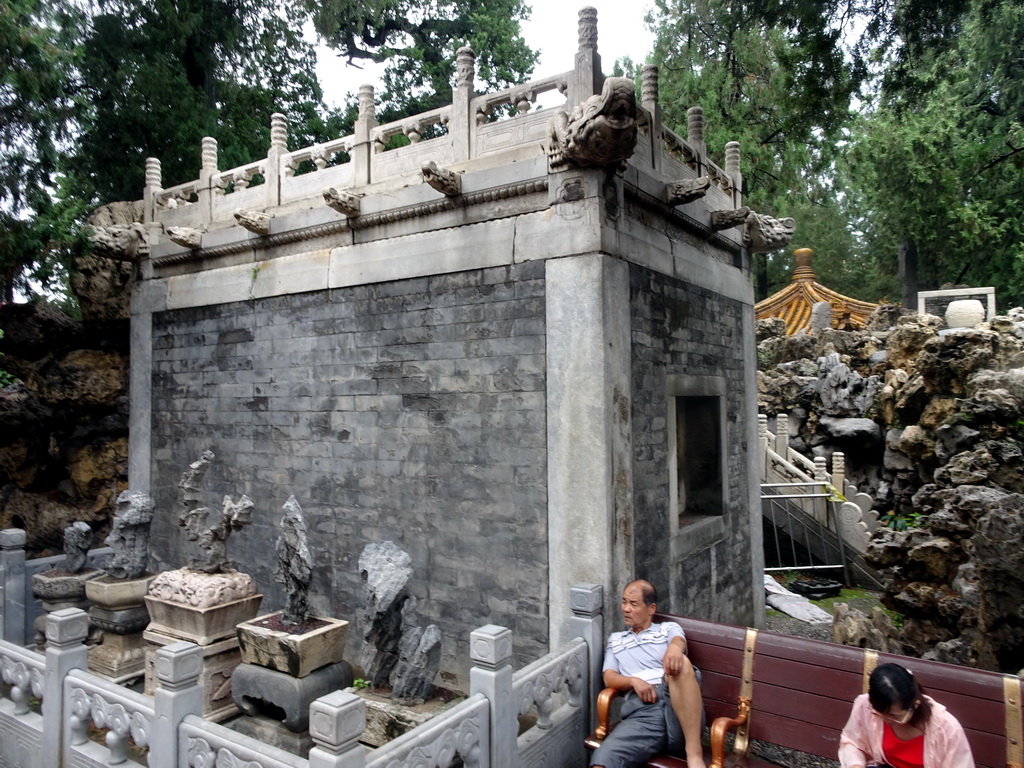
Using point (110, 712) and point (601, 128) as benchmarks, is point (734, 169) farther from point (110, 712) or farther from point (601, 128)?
point (110, 712)

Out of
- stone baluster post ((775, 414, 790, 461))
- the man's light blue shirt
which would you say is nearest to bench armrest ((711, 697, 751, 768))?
the man's light blue shirt

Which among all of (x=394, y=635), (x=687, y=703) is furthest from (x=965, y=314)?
(x=394, y=635)

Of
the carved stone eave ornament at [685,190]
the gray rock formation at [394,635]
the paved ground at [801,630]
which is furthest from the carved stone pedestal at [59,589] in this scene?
the carved stone eave ornament at [685,190]

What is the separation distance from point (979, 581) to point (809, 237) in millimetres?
26668

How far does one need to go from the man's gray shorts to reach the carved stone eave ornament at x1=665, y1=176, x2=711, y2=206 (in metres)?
4.09

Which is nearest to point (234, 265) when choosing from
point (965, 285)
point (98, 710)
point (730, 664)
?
point (98, 710)

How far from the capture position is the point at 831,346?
1708 centimetres

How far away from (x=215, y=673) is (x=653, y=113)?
6286mm

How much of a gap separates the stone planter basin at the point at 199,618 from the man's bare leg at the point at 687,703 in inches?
154

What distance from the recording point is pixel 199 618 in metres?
5.82

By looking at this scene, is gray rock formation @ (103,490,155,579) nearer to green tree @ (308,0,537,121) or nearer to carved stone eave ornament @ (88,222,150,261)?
carved stone eave ornament @ (88,222,150,261)

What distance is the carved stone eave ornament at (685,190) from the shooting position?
6.02m

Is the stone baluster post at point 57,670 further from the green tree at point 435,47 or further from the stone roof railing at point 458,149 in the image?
the green tree at point 435,47

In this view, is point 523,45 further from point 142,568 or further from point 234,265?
point 142,568
